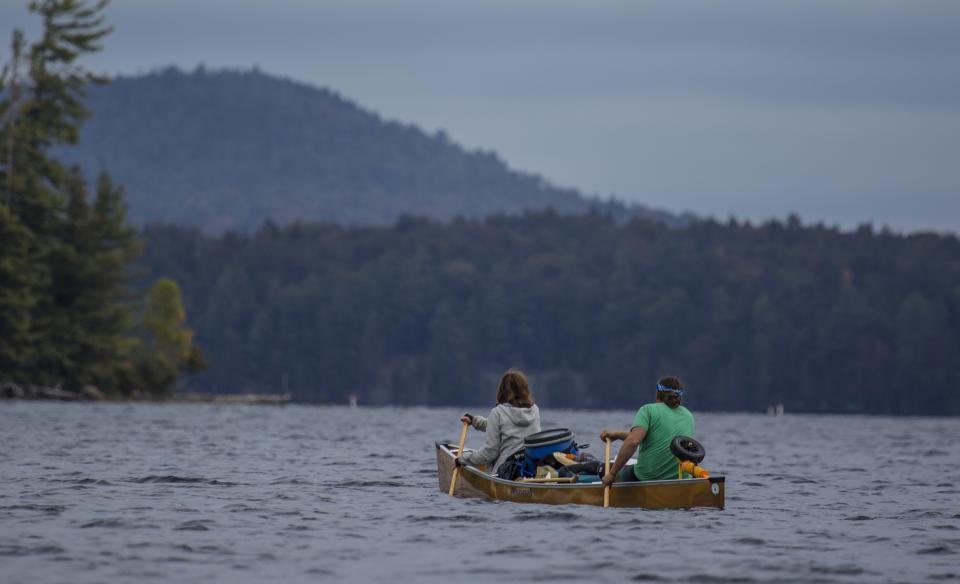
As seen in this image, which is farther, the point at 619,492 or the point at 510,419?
the point at 510,419

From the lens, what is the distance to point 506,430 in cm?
2859

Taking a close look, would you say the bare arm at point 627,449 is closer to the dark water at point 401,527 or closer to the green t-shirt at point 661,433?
the green t-shirt at point 661,433

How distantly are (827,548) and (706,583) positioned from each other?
162 inches

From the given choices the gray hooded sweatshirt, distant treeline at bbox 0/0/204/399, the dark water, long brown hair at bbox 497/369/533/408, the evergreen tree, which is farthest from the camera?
the evergreen tree

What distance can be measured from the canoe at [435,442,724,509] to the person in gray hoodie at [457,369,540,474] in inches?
21.1

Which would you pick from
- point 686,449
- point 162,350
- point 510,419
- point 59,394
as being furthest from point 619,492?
point 162,350

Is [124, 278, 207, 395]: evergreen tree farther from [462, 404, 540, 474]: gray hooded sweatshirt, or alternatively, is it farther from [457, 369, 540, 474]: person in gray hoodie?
[457, 369, 540, 474]: person in gray hoodie

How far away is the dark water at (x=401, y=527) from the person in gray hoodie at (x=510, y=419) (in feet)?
3.37

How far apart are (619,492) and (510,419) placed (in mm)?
2572

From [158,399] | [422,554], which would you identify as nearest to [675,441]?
[422,554]

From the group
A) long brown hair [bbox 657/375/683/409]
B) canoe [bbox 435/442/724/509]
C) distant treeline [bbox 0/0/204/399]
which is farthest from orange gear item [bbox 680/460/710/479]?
distant treeline [bbox 0/0/204/399]

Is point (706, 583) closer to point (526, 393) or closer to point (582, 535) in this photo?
point (582, 535)

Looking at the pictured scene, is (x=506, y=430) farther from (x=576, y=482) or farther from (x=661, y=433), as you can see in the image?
(x=661, y=433)

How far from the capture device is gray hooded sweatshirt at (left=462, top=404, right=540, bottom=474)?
28469 mm
